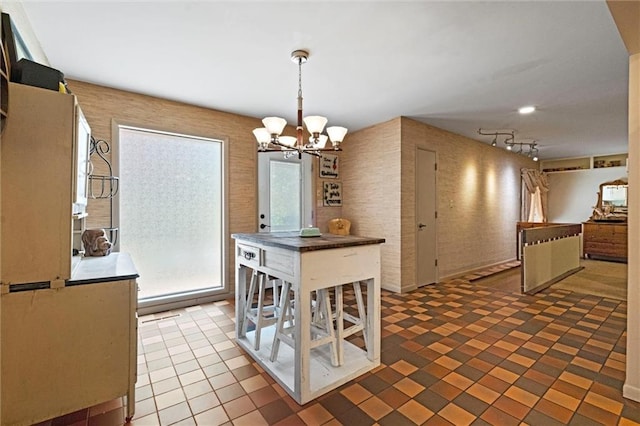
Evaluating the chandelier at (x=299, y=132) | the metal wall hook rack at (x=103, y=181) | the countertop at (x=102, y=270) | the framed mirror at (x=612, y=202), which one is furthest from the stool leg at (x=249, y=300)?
the framed mirror at (x=612, y=202)

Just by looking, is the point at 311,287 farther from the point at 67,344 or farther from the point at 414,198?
the point at 414,198

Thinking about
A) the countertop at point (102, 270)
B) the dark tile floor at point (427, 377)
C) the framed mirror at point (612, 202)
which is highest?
the framed mirror at point (612, 202)

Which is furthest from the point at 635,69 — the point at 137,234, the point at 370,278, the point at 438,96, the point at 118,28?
the point at 137,234

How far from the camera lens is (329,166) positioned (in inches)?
192

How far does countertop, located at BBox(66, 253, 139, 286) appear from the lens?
5.28 feet

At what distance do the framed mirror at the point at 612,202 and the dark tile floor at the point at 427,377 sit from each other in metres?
5.07

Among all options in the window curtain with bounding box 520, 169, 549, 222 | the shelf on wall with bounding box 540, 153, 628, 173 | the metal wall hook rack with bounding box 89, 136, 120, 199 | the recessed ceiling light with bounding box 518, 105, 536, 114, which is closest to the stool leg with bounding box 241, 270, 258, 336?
the metal wall hook rack with bounding box 89, 136, 120, 199

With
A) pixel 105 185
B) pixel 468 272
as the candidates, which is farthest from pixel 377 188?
Result: pixel 105 185

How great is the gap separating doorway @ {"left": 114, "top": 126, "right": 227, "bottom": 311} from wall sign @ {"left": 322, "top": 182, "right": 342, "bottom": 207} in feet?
5.49

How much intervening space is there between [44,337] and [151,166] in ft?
7.54

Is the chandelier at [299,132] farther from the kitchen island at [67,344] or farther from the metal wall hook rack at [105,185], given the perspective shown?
the metal wall hook rack at [105,185]

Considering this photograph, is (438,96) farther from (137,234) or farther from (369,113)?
(137,234)

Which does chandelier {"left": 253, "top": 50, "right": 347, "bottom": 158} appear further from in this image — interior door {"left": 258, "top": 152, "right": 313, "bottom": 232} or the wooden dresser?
the wooden dresser

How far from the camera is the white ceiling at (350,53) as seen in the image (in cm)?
191
